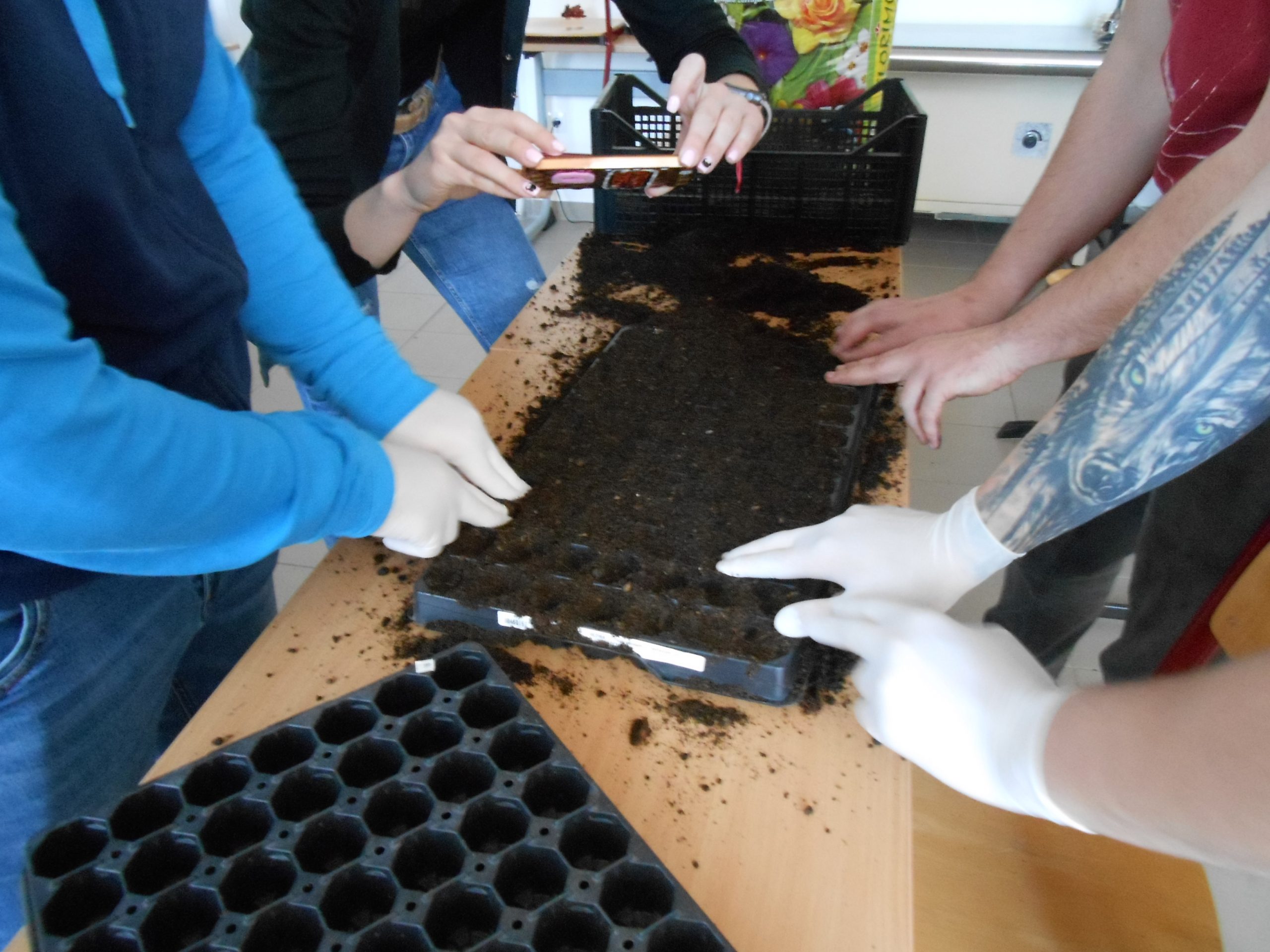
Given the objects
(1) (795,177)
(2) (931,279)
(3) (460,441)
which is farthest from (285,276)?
(2) (931,279)

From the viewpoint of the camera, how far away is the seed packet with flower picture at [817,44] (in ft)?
5.30

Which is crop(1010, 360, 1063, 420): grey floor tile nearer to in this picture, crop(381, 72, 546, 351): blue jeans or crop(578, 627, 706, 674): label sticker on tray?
crop(381, 72, 546, 351): blue jeans

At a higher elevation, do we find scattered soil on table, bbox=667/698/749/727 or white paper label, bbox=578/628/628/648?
white paper label, bbox=578/628/628/648

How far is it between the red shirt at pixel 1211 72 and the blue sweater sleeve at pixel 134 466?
3.25 ft

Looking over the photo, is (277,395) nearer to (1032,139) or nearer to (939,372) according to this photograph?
(939,372)

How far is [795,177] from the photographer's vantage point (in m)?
1.39

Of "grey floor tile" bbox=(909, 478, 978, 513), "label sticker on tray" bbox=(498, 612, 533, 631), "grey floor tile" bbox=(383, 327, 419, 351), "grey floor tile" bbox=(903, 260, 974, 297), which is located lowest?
"grey floor tile" bbox=(383, 327, 419, 351)

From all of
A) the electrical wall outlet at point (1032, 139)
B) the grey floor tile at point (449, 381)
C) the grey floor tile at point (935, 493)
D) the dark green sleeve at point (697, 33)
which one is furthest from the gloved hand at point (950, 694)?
the electrical wall outlet at point (1032, 139)

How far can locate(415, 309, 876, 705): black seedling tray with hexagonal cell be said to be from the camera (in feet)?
2.33

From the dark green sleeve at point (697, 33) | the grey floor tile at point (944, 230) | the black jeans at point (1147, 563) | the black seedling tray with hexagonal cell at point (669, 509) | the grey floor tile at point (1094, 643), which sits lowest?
the grey floor tile at point (1094, 643)

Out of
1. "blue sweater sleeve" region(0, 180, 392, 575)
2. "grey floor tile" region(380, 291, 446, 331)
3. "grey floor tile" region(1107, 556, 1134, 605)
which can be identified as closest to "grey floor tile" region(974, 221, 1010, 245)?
"grey floor tile" region(1107, 556, 1134, 605)

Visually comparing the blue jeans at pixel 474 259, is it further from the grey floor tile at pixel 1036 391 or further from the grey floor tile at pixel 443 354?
the grey floor tile at pixel 1036 391

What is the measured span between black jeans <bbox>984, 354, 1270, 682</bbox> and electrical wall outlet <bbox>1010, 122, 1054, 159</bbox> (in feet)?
7.09

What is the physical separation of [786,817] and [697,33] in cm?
134
